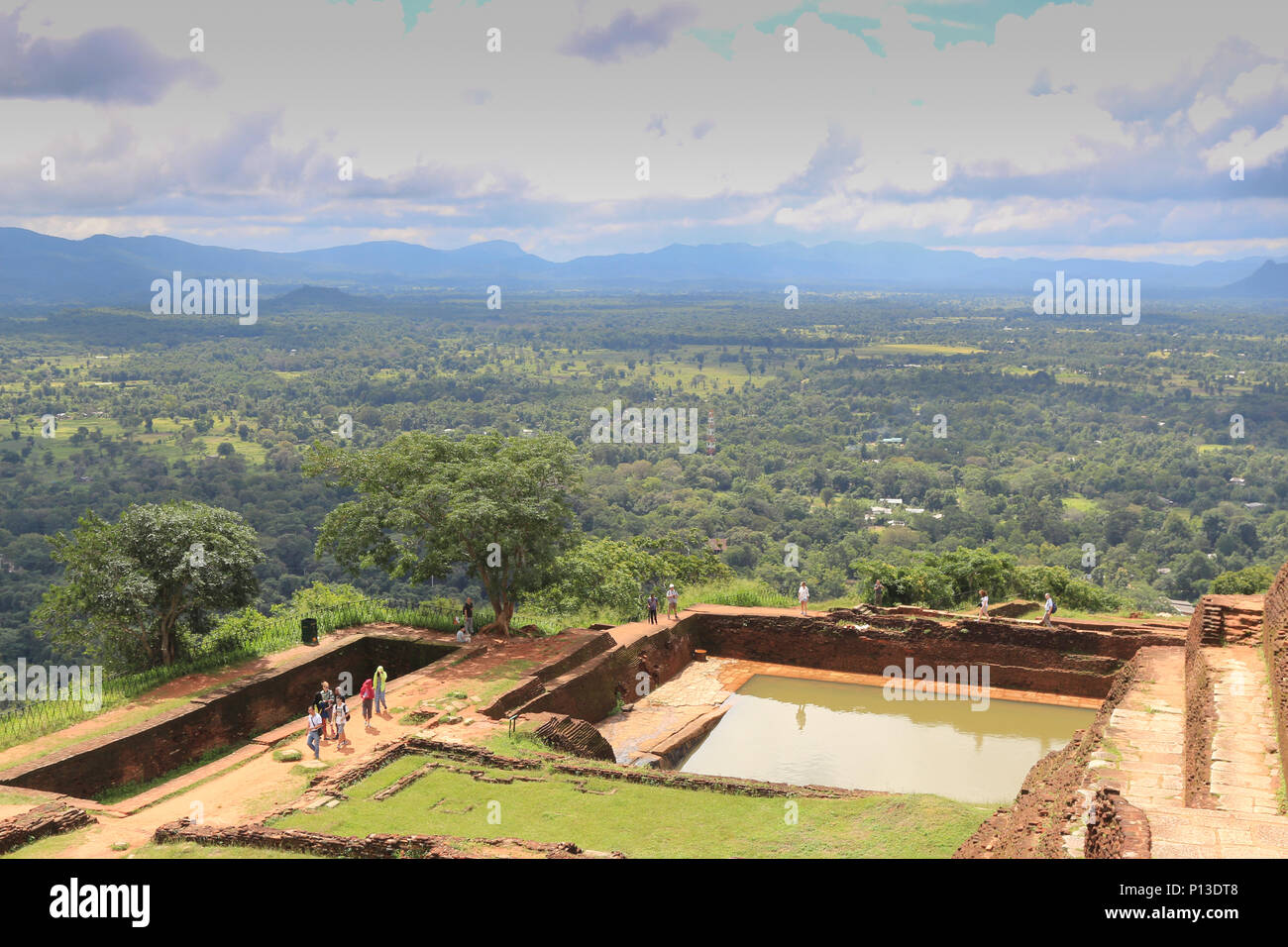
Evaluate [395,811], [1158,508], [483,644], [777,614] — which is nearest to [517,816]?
[395,811]

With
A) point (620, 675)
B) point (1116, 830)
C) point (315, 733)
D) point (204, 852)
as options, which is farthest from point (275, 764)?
point (1116, 830)

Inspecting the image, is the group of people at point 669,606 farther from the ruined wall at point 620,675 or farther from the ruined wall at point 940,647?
the ruined wall at point 940,647

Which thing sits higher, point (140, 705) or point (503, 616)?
point (503, 616)

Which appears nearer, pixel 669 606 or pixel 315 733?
pixel 315 733

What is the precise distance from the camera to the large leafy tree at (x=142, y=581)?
1711 centimetres

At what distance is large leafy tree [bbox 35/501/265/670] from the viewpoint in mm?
17109

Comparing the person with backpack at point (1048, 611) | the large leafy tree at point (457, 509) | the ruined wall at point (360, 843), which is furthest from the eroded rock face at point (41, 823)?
the person with backpack at point (1048, 611)

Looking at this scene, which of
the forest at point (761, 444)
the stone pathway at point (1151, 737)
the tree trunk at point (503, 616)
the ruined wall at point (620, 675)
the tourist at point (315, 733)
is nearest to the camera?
the stone pathway at point (1151, 737)

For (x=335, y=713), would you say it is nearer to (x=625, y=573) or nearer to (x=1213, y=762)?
(x=625, y=573)

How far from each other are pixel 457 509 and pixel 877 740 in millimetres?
8773

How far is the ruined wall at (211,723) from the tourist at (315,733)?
2.34 m

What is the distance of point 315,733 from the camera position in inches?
556

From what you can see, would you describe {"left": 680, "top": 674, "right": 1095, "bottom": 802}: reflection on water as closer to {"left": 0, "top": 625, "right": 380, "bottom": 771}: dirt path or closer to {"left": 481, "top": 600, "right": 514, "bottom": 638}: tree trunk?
{"left": 481, "top": 600, "right": 514, "bottom": 638}: tree trunk

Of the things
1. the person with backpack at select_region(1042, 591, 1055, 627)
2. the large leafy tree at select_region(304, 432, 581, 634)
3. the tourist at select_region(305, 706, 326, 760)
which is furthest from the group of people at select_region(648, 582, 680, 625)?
the tourist at select_region(305, 706, 326, 760)
